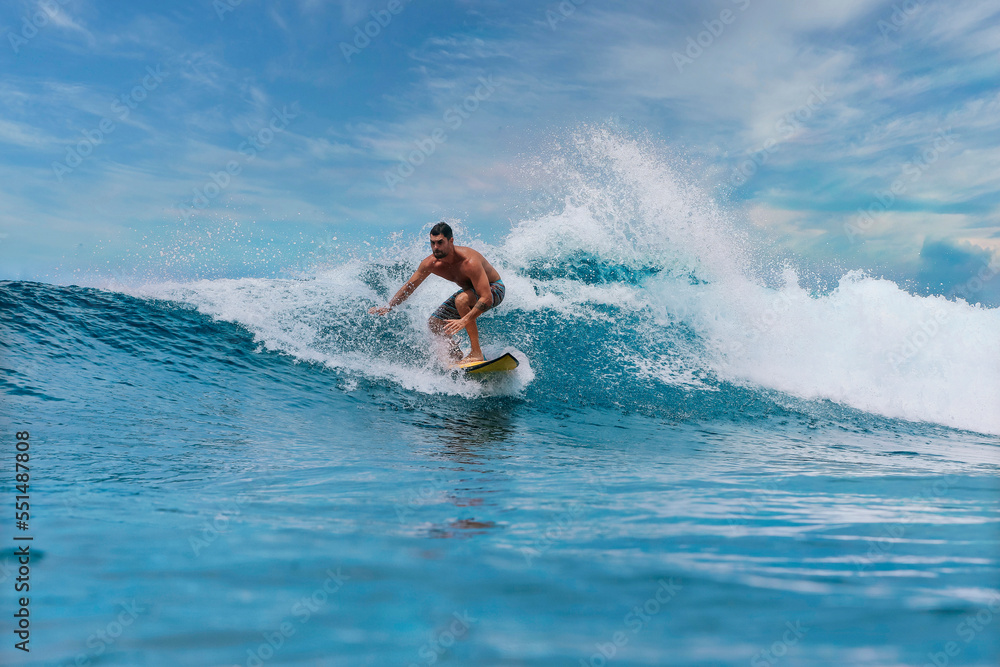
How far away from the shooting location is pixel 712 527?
9.52 ft

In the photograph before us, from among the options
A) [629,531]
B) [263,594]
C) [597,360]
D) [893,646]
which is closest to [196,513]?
[263,594]

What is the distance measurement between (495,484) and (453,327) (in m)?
3.98

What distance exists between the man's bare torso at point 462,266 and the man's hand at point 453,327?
0.63 meters

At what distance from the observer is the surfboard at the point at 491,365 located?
7.71 meters

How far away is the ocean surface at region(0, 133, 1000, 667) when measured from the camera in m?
1.90

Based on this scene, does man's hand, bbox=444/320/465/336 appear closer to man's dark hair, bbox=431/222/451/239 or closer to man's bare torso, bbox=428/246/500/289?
man's bare torso, bbox=428/246/500/289

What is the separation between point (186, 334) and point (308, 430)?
437 cm

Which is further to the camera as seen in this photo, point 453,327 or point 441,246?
point 453,327

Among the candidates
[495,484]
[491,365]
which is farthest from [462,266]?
[495,484]

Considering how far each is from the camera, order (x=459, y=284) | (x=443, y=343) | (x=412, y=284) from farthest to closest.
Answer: (x=443, y=343) → (x=412, y=284) → (x=459, y=284)

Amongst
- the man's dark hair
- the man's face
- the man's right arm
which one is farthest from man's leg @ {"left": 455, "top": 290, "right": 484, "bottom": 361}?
the man's dark hair

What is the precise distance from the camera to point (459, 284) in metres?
8.23

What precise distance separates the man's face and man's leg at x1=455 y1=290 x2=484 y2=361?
0.78 metres

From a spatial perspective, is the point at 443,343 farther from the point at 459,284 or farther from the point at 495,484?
the point at 495,484
